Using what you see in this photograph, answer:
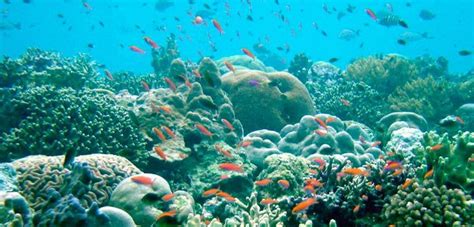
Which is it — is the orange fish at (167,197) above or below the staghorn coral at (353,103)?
below

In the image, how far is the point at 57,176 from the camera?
6051 millimetres

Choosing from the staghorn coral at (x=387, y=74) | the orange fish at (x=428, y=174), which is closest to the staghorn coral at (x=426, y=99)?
the staghorn coral at (x=387, y=74)

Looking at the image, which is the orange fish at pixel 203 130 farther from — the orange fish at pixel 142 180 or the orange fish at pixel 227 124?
Answer: the orange fish at pixel 142 180

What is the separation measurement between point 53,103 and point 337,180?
681 cm

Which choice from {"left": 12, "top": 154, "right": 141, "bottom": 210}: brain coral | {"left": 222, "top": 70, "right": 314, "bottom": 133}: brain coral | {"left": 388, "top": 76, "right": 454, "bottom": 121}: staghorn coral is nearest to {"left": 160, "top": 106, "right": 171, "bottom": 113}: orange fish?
{"left": 12, "top": 154, "right": 141, "bottom": 210}: brain coral

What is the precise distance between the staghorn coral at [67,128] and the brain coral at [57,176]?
0.66 metres

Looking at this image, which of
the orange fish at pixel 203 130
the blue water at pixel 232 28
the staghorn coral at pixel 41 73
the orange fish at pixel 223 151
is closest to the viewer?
the orange fish at pixel 223 151

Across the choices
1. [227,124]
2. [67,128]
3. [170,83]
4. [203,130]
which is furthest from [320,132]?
[67,128]

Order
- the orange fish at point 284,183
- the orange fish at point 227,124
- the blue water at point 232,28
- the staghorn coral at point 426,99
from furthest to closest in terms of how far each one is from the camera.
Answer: the blue water at point 232,28, the staghorn coral at point 426,99, the orange fish at point 227,124, the orange fish at point 284,183

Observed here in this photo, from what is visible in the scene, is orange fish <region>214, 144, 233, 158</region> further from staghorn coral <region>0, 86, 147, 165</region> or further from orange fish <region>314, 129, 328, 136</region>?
orange fish <region>314, 129, 328, 136</region>

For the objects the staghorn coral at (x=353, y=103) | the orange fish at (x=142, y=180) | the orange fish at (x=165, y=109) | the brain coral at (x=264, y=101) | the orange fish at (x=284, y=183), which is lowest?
the orange fish at (x=142, y=180)

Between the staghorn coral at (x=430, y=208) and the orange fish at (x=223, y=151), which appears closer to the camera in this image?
the staghorn coral at (x=430, y=208)

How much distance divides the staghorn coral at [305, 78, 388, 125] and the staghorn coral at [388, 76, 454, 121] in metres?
0.67

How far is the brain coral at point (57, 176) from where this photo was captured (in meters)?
5.74
